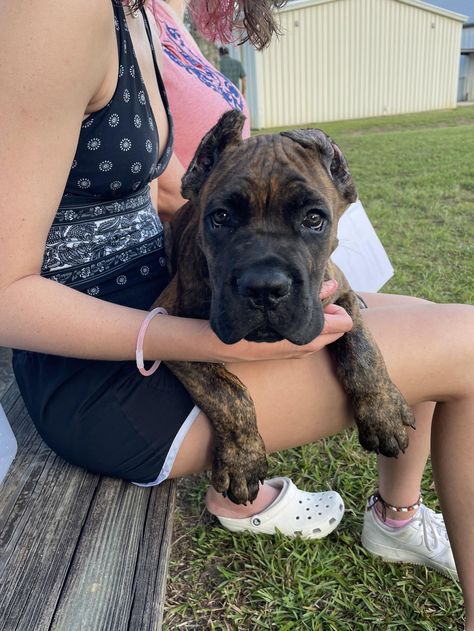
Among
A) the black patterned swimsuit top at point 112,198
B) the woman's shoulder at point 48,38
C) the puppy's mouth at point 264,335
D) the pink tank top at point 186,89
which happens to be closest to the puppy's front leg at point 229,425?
the puppy's mouth at point 264,335

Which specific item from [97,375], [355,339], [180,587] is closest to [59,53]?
[97,375]

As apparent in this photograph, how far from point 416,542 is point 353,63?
26.6 m

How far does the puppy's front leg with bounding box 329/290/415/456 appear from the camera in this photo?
2.01 m

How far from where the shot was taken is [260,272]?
178cm

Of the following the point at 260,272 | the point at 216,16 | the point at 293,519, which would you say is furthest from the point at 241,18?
the point at 293,519

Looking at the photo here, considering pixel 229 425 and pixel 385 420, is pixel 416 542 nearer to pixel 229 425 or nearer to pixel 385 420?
pixel 385 420

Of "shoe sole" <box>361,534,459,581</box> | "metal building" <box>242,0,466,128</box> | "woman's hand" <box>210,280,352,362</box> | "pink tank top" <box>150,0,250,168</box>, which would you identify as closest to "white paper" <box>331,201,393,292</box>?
"pink tank top" <box>150,0,250,168</box>

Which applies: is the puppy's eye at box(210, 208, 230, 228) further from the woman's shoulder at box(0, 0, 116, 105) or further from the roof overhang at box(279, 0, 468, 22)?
the roof overhang at box(279, 0, 468, 22)

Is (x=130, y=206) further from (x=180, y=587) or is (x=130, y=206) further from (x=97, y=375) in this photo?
(x=180, y=587)

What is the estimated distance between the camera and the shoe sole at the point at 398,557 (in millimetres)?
2424

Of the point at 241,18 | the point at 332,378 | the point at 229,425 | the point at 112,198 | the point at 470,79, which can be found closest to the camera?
the point at 229,425

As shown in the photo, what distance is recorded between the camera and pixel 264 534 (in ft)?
8.57

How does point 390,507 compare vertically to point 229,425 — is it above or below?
below

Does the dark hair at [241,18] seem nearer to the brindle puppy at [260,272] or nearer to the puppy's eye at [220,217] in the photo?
the brindle puppy at [260,272]
